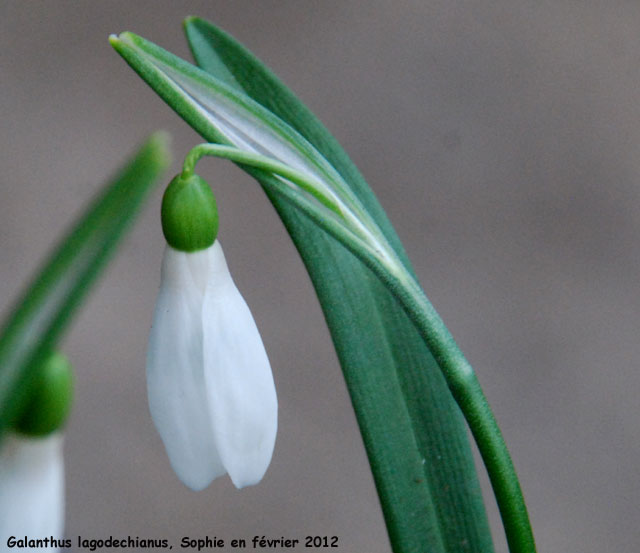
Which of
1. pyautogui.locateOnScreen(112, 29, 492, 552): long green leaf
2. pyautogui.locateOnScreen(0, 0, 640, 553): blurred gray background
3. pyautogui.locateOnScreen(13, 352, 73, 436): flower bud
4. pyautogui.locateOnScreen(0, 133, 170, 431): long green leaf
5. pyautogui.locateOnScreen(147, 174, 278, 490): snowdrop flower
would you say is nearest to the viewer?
pyautogui.locateOnScreen(0, 133, 170, 431): long green leaf

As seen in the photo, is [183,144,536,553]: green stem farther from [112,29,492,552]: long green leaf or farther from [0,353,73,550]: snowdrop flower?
[0,353,73,550]: snowdrop flower

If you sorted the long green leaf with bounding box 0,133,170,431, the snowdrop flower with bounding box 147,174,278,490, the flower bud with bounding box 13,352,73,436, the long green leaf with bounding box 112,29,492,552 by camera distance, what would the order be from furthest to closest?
1. the long green leaf with bounding box 112,29,492,552
2. the snowdrop flower with bounding box 147,174,278,490
3. the flower bud with bounding box 13,352,73,436
4. the long green leaf with bounding box 0,133,170,431

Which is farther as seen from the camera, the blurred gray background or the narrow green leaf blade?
the blurred gray background

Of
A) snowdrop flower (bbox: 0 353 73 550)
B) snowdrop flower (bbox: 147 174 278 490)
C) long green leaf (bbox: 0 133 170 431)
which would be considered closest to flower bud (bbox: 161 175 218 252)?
snowdrop flower (bbox: 147 174 278 490)

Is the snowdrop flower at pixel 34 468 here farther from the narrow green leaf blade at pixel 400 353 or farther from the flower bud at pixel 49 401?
the narrow green leaf blade at pixel 400 353

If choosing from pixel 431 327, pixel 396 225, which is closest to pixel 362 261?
pixel 431 327

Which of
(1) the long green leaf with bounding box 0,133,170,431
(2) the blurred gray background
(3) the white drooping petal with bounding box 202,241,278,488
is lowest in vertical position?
(1) the long green leaf with bounding box 0,133,170,431

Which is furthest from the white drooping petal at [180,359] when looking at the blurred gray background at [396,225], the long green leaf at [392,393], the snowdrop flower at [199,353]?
the blurred gray background at [396,225]
